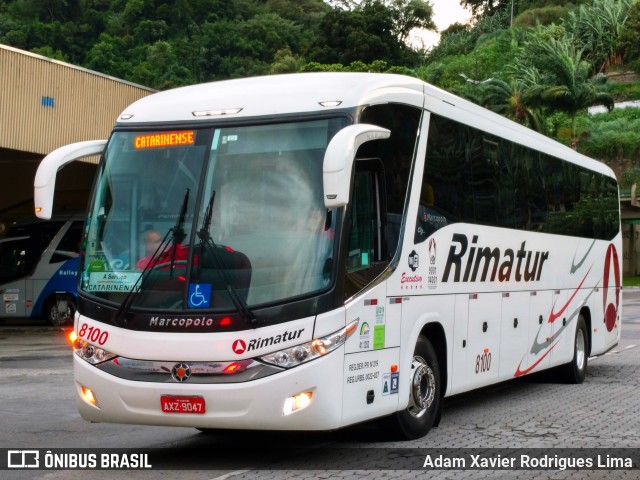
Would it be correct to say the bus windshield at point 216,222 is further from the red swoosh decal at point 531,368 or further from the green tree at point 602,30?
the green tree at point 602,30

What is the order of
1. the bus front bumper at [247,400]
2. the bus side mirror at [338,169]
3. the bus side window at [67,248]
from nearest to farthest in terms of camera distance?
1. the bus side mirror at [338,169]
2. the bus front bumper at [247,400]
3. the bus side window at [67,248]

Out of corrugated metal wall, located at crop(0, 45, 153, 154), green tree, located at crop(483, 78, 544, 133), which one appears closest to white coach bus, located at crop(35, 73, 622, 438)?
corrugated metal wall, located at crop(0, 45, 153, 154)

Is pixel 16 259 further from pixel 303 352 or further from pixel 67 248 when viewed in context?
pixel 303 352

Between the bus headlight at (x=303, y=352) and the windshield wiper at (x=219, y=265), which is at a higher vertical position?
the windshield wiper at (x=219, y=265)

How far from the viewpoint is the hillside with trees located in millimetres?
71750

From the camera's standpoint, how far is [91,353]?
840 centimetres

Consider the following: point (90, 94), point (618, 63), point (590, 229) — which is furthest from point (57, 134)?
point (618, 63)

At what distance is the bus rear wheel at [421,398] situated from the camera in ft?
30.5

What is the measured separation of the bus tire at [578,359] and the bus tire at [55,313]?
605 inches

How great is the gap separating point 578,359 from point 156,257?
850 centimetres

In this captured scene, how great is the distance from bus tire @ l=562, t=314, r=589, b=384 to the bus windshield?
300 inches

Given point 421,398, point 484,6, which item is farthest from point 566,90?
point 484,6

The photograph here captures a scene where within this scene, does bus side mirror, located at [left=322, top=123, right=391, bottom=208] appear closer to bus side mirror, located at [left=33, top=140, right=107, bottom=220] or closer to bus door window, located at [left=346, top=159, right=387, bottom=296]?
bus door window, located at [left=346, top=159, right=387, bottom=296]

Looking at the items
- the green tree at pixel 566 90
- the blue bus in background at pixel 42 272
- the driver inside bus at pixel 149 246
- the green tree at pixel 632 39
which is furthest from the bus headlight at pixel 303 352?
the green tree at pixel 632 39
